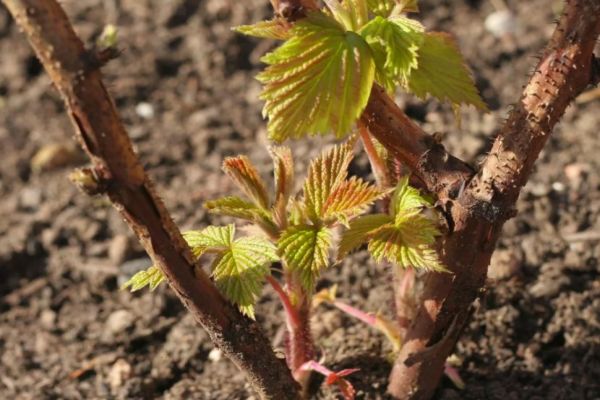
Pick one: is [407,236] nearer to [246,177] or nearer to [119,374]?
[246,177]

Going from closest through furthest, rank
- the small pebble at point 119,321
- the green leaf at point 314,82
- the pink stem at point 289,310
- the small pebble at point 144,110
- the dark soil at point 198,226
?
the green leaf at point 314,82
the pink stem at point 289,310
the dark soil at point 198,226
the small pebble at point 119,321
the small pebble at point 144,110

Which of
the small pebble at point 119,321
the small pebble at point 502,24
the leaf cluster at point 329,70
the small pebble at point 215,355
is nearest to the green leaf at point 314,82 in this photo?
the leaf cluster at point 329,70

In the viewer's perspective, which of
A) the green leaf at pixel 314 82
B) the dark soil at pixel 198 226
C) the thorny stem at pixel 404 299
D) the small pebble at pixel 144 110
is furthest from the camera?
Result: the small pebble at pixel 144 110

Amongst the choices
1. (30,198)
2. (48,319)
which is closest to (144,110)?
(30,198)

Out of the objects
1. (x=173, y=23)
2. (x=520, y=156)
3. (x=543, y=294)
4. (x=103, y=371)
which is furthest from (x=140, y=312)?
(x=173, y=23)

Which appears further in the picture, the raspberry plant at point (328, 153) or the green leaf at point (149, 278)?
the green leaf at point (149, 278)

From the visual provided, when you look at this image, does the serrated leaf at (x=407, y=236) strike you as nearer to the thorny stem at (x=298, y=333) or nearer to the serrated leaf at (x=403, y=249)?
the serrated leaf at (x=403, y=249)
